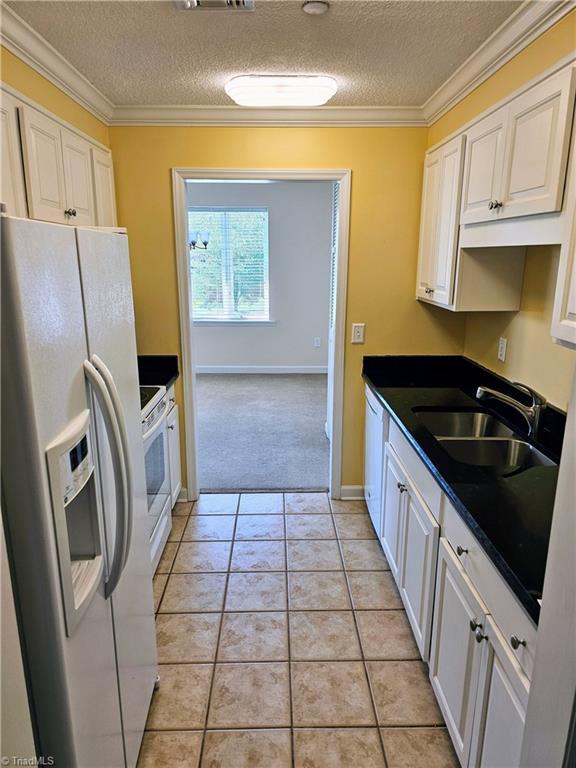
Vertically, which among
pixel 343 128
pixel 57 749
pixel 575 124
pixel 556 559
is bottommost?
pixel 57 749

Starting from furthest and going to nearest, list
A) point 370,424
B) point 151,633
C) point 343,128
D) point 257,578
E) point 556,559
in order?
point 370,424 → point 343,128 → point 257,578 → point 151,633 → point 556,559

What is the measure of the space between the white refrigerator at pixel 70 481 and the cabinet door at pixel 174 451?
1527 millimetres

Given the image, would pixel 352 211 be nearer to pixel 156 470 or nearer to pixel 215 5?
pixel 215 5

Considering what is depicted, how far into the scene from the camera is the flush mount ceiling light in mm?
2225

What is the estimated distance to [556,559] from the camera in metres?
0.79

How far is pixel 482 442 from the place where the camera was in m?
2.09

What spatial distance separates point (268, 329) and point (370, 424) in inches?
163

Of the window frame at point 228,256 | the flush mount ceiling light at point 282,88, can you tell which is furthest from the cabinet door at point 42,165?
the window frame at point 228,256

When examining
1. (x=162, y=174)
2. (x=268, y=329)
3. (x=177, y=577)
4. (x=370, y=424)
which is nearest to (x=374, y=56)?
(x=162, y=174)

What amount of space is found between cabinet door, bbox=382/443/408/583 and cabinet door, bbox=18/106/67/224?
188 centimetres

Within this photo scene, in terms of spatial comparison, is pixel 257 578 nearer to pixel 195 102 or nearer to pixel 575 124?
pixel 575 124

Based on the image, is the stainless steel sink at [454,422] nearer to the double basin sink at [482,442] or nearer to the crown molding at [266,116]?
the double basin sink at [482,442]

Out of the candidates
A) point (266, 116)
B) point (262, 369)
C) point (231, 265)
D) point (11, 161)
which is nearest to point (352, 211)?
point (266, 116)

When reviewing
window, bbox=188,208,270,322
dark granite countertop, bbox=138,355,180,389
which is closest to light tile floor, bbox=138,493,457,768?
dark granite countertop, bbox=138,355,180,389
